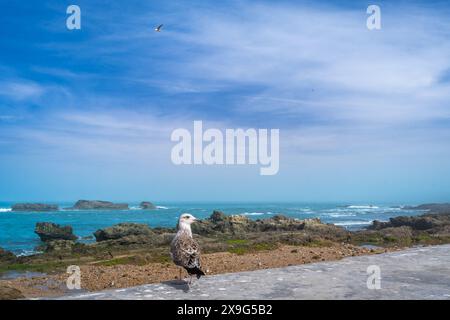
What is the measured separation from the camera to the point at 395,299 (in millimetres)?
6754

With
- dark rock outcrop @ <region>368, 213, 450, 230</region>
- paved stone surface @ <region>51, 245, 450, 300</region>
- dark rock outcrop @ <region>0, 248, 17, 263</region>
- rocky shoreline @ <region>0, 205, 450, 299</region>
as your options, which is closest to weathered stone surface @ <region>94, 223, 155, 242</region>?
rocky shoreline @ <region>0, 205, 450, 299</region>

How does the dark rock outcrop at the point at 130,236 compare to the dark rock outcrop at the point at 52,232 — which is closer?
the dark rock outcrop at the point at 130,236

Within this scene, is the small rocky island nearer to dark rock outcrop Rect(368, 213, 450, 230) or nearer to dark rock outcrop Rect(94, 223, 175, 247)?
dark rock outcrop Rect(94, 223, 175, 247)

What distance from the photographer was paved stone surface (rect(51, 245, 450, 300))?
23.0 ft

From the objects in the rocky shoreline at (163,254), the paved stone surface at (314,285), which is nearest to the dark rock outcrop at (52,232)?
the rocky shoreline at (163,254)

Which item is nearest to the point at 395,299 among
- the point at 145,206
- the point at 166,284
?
the point at 166,284

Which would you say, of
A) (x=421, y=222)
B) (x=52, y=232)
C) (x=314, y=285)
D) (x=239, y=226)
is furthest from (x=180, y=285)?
(x=52, y=232)

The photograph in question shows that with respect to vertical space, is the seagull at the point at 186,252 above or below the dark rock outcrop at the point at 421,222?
above

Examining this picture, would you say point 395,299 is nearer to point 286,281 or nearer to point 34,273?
point 286,281

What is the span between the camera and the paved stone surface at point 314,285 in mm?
7000

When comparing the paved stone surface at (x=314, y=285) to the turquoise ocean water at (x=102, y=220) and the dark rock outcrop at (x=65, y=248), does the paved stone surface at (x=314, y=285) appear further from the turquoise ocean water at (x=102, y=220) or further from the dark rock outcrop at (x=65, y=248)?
the turquoise ocean water at (x=102, y=220)

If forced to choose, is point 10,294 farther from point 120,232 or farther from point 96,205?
point 96,205
